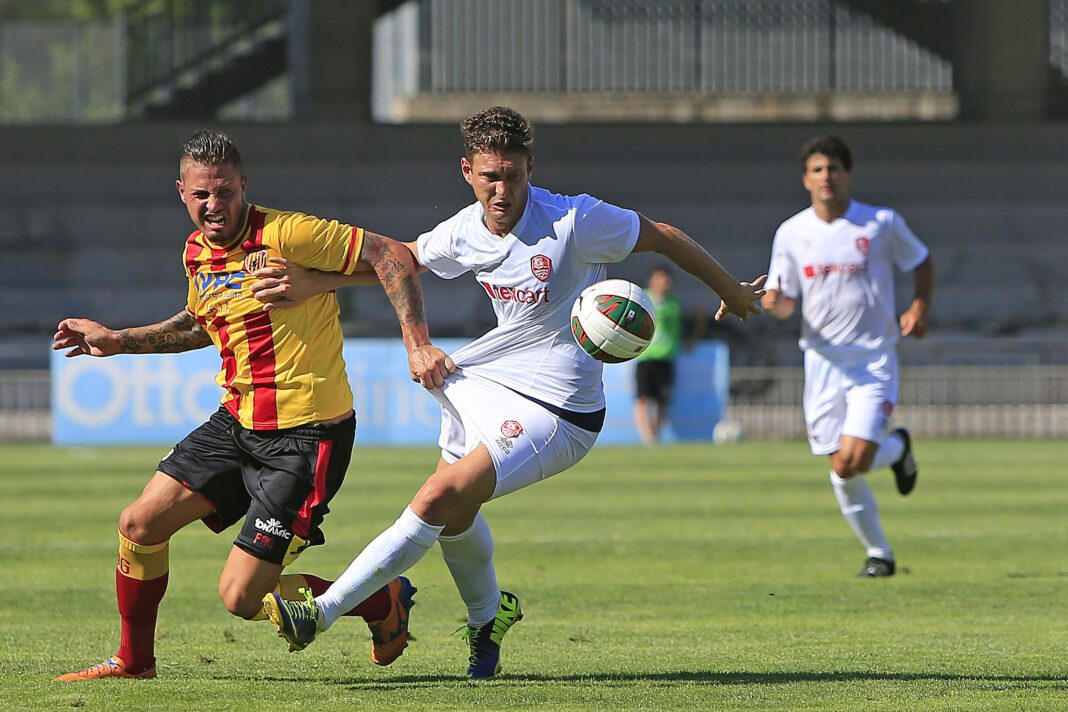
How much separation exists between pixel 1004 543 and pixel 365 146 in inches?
787

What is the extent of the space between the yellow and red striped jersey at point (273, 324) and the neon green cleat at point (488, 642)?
1.00 m

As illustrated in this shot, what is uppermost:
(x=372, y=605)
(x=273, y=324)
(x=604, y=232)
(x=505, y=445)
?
(x=604, y=232)

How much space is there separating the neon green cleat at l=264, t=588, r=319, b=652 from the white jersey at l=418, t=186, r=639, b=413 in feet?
3.56

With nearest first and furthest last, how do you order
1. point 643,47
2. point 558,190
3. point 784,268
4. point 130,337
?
point 130,337
point 784,268
point 558,190
point 643,47

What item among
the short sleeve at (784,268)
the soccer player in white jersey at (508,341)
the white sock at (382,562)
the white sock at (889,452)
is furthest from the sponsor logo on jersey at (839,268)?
the white sock at (382,562)

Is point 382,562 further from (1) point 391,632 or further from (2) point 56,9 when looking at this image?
(2) point 56,9

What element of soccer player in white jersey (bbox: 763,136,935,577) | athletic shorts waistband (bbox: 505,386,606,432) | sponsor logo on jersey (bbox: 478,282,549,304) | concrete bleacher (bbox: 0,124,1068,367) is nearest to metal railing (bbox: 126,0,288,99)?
concrete bleacher (bbox: 0,124,1068,367)

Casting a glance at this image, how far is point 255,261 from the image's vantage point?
5.69 metres

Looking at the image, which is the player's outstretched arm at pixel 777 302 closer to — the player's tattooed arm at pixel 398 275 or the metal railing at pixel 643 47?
the player's tattooed arm at pixel 398 275

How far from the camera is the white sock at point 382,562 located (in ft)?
17.6

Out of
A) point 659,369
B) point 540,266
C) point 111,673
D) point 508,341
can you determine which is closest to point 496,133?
point 540,266

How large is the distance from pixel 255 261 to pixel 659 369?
12990mm

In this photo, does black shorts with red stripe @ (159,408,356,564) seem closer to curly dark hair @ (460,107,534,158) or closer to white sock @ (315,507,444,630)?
white sock @ (315,507,444,630)

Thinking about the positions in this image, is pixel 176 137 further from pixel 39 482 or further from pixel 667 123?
pixel 39 482
